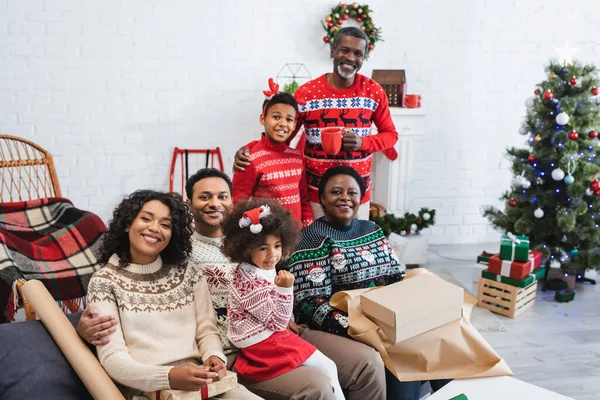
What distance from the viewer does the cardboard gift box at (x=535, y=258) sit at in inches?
126

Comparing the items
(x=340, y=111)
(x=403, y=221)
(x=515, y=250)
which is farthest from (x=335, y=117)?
(x=403, y=221)

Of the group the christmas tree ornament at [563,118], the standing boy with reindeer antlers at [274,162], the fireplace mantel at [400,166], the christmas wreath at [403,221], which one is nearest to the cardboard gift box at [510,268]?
the christmas wreath at [403,221]

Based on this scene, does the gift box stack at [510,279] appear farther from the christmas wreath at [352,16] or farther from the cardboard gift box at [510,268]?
the christmas wreath at [352,16]

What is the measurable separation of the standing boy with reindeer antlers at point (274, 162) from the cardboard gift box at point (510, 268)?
1462 mm

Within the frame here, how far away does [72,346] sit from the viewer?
144 centimetres

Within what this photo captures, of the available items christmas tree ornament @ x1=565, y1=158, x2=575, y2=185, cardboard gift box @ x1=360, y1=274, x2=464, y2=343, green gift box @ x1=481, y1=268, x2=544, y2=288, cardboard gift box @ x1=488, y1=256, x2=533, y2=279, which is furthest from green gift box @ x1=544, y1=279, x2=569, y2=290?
cardboard gift box @ x1=360, y1=274, x2=464, y2=343

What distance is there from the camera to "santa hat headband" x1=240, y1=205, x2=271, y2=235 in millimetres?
1567

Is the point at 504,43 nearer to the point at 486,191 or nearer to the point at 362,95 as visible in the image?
the point at 486,191

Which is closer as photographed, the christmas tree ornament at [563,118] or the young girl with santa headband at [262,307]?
the young girl with santa headband at [262,307]

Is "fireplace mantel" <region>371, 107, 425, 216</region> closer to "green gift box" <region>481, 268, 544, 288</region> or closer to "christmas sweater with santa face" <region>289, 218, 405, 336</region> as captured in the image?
"green gift box" <region>481, 268, 544, 288</region>

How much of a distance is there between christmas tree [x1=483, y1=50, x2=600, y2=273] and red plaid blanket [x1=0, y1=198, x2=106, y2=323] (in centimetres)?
258

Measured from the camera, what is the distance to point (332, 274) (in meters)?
1.95

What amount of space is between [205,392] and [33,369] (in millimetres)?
437

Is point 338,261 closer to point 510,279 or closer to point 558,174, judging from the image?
point 510,279
